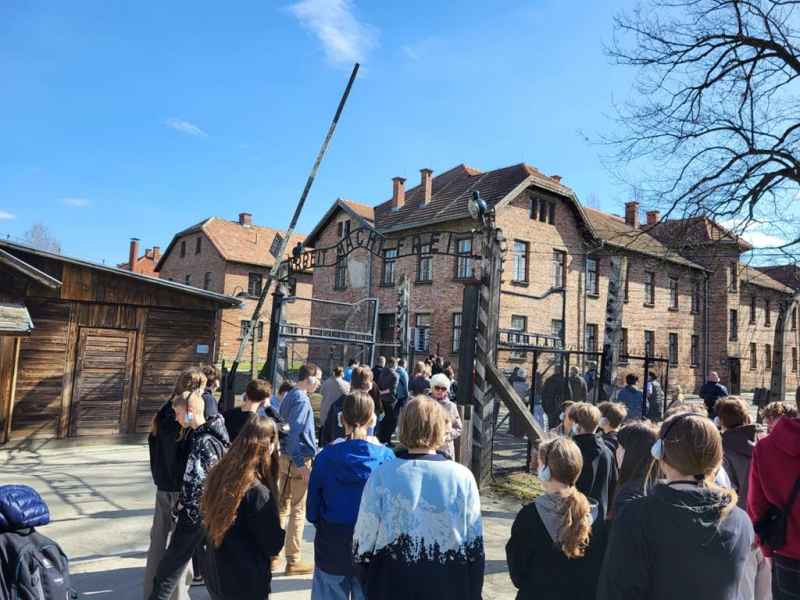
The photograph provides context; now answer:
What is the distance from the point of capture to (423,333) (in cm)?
2592

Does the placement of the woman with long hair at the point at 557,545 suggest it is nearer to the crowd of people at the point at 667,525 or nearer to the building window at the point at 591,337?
the crowd of people at the point at 667,525

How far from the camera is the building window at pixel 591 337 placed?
28547 mm

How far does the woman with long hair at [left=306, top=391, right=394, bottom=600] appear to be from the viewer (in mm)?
3324

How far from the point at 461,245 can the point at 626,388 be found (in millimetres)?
16413

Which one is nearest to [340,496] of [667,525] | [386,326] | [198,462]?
[198,462]

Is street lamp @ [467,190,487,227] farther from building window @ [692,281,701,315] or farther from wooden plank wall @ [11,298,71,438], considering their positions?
building window @ [692,281,701,315]

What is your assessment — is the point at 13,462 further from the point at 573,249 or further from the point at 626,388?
the point at 573,249

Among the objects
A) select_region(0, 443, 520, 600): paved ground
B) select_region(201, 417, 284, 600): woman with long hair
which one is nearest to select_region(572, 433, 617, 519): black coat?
select_region(0, 443, 520, 600): paved ground

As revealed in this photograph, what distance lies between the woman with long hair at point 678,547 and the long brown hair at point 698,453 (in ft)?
0.15

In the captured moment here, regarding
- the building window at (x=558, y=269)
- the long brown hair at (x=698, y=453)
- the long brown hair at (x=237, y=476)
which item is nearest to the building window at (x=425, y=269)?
the building window at (x=558, y=269)

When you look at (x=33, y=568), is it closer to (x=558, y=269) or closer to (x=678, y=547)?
(x=678, y=547)

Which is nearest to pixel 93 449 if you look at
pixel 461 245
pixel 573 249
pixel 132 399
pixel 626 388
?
pixel 132 399

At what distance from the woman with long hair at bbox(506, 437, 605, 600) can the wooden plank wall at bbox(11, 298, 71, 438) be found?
35.7 ft

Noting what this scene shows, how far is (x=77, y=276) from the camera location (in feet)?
36.2
